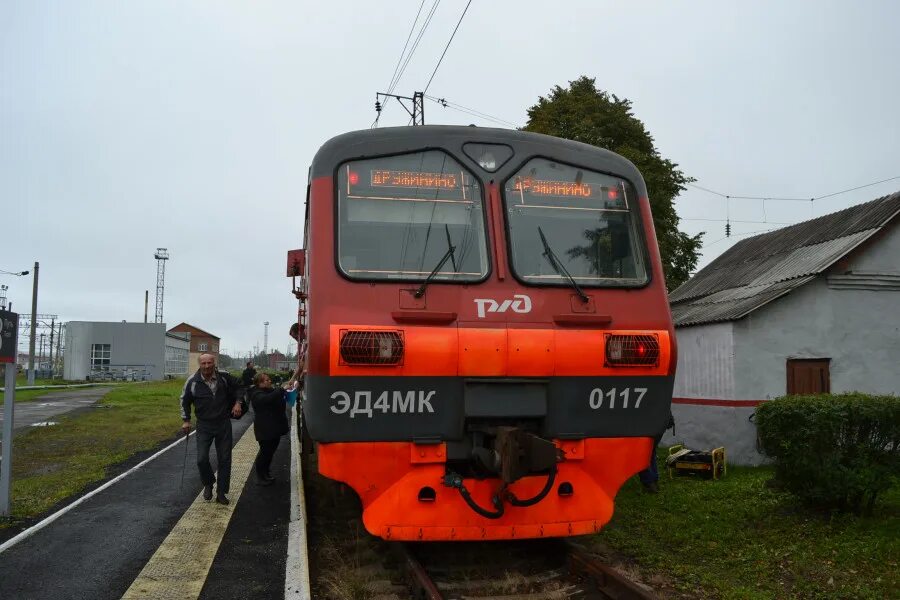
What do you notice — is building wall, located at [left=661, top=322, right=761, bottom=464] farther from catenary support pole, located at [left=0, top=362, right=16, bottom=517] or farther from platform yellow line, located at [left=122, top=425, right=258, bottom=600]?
catenary support pole, located at [left=0, top=362, right=16, bottom=517]

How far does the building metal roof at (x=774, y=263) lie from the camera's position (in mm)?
11781

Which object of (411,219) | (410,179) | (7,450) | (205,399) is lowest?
(7,450)

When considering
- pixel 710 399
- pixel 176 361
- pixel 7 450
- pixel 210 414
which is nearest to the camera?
pixel 7 450

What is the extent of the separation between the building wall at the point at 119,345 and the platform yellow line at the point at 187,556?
5794 cm

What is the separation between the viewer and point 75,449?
42.0 feet

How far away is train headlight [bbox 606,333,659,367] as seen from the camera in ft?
17.8

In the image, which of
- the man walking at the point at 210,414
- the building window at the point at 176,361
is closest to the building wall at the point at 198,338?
the building window at the point at 176,361

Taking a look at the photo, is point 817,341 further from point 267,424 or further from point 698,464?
point 267,424

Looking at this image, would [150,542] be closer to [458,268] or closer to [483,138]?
[458,268]

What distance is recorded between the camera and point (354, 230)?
5.44m

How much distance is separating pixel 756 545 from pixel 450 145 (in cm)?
443

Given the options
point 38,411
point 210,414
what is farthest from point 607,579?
point 38,411

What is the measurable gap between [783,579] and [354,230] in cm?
423

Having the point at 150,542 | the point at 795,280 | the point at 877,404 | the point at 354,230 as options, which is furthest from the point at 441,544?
the point at 795,280
